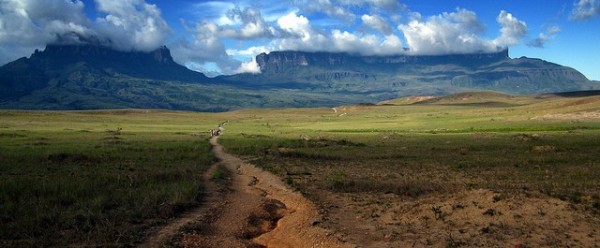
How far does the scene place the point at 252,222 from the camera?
18.6 metres

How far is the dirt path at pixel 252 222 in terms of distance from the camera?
50.5 feet

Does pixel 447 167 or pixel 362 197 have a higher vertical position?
pixel 362 197

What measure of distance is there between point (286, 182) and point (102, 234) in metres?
14.8

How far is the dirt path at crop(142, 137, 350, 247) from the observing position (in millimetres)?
15398

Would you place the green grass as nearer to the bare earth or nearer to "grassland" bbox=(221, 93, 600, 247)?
"grassland" bbox=(221, 93, 600, 247)

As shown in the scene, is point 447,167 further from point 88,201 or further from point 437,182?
point 88,201

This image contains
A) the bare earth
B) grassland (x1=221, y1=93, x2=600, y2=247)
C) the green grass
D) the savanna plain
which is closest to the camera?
the bare earth

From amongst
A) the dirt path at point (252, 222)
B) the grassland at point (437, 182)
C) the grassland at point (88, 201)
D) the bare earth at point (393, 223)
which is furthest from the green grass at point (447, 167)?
the grassland at point (88, 201)

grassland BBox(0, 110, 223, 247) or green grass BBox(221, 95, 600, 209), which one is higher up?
grassland BBox(0, 110, 223, 247)

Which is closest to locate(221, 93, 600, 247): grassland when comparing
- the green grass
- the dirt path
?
the green grass

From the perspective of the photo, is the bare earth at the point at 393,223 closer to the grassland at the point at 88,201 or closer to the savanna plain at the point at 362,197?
the savanna plain at the point at 362,197

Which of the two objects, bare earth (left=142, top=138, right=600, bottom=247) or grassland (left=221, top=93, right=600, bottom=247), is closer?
bare earth (left=142, top=138, right=600, bottom=247)

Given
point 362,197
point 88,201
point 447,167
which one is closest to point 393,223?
point 362,197

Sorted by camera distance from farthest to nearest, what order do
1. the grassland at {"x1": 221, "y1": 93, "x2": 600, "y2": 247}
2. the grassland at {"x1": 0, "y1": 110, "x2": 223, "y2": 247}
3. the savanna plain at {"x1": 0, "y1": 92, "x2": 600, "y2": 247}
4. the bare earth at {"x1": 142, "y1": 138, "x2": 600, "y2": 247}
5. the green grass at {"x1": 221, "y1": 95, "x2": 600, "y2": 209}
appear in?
the green grass at {"x1": 221, "y1": 95, "x2": 600, "y2": 209}, the grassland at {"x1": 221, "y1": 93, "x2": 600, "y2": 247}, the grassland at {"x1": 0, "y1": 110, "x2": 223, "y2": 247}, the savanna plain at {"x1": 0, "y1": 92, "x2": 600, "y2": 247}, the bare earth at {"x1": 142, "y1": 138, "x2": 600, "y2": 247}
